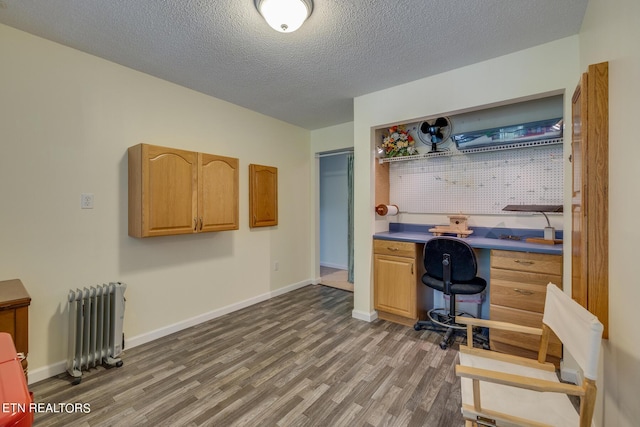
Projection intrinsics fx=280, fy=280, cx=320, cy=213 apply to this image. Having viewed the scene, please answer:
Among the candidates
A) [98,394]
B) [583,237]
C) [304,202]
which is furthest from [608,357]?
[304,202]

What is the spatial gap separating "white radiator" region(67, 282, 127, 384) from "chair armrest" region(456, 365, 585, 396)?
252cm

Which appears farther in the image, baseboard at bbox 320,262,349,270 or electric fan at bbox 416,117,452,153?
baseboard at bbox 320,262,349,270

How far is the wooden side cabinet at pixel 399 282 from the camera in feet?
9.57

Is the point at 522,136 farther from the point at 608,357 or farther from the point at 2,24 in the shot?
the point at 2,24

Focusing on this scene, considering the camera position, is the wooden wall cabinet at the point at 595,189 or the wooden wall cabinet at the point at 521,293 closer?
the wooden wall cabinet at the point at 595,189

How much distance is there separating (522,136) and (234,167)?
2.84m

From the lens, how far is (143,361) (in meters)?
2.33

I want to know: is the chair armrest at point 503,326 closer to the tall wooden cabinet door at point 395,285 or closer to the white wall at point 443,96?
the white wall at point 443,96

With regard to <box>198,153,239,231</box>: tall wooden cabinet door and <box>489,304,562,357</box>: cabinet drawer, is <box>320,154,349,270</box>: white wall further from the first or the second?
<box>489,304,562,357</box>: cabinet drawer

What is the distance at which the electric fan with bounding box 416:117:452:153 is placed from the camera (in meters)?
3.10

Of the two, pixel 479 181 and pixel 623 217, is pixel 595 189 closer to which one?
pixel 623 217

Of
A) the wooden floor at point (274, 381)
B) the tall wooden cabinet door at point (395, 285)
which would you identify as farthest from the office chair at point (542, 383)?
the tall wooden cabinet door at point (395, 285)

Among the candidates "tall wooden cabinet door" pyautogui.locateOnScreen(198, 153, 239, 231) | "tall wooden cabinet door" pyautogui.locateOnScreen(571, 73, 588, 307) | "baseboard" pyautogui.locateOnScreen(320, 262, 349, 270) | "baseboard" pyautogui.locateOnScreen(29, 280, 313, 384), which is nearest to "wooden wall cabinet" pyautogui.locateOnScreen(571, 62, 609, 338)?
"tall wooden cabinet door" pyautogui.locateOnScreen(571, 73, 588, 307)

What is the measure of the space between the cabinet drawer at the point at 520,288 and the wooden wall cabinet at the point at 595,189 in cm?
90
